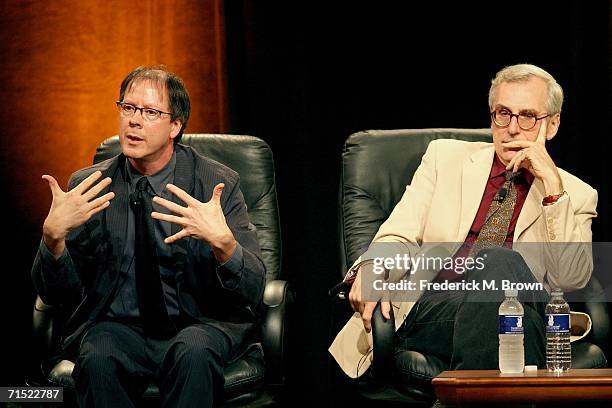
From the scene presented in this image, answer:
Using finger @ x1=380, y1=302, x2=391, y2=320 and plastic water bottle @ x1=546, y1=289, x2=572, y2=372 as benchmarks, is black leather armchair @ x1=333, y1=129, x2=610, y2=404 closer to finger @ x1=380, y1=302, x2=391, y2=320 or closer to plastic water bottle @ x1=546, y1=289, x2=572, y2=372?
finger @ x1=380, y1=302, x2=391, y2=320

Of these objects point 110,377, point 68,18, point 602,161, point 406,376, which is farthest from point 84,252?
point 602,161

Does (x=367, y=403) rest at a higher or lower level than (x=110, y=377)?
lower

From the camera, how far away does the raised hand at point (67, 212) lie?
2.51m

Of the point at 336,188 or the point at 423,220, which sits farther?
the point at 336,188

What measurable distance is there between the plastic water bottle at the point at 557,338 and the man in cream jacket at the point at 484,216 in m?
0.16

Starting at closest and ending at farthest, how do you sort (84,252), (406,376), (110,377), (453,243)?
(110,377)
(406,376)
(84,252)
(453,243)

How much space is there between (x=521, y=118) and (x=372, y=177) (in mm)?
505

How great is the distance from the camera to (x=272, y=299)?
8.71ft

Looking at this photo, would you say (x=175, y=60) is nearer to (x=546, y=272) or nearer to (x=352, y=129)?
(x=352, y=129)

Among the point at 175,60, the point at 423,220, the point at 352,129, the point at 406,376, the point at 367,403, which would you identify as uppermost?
the point at 175,60

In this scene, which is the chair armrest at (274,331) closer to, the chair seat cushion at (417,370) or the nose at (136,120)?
the chair seat cushion at (417,370)

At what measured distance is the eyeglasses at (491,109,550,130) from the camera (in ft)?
9.49

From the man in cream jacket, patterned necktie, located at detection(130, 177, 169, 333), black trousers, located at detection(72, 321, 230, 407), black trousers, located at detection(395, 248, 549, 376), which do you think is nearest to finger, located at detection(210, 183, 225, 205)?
patterned necktie, located at detection(130, 177, 169, 333)

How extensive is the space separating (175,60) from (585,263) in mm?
1692
